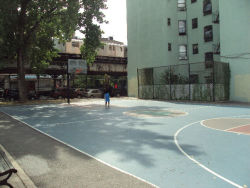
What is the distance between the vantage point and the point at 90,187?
4.18 m

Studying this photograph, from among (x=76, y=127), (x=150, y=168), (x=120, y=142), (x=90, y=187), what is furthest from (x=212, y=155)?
(x=76, y=127)

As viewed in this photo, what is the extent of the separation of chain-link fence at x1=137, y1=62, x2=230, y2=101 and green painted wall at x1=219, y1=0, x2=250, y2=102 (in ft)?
2.75

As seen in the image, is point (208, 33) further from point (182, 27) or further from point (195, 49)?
point (182, 27)

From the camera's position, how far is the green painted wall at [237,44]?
23.0 meters

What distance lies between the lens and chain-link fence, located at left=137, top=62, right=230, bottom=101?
22.7 metres

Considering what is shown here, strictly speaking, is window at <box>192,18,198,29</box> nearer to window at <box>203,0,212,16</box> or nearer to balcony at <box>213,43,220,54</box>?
window at <box>203,0,212,16</box>

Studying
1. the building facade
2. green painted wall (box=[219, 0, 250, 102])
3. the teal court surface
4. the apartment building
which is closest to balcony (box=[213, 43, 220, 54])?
the building facade

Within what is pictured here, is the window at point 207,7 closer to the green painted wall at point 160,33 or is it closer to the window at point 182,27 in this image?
the green painted wall at point 160,33

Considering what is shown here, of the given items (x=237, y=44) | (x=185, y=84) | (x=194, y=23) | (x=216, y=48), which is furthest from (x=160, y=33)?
(x=237, y=44)

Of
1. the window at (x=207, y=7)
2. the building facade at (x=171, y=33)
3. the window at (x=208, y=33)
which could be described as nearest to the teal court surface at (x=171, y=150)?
the building facade at (x=171, y=33)

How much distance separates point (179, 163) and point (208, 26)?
1187 inches

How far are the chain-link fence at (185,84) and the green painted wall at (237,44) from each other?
0.84m

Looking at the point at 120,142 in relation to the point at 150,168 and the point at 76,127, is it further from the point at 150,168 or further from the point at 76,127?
the point at 76,127

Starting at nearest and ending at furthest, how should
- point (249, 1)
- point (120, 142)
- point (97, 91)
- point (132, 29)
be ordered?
1. point (120, 142)
2. point (249, 1)
3. point (97, 91)
4. point (132, 29)
